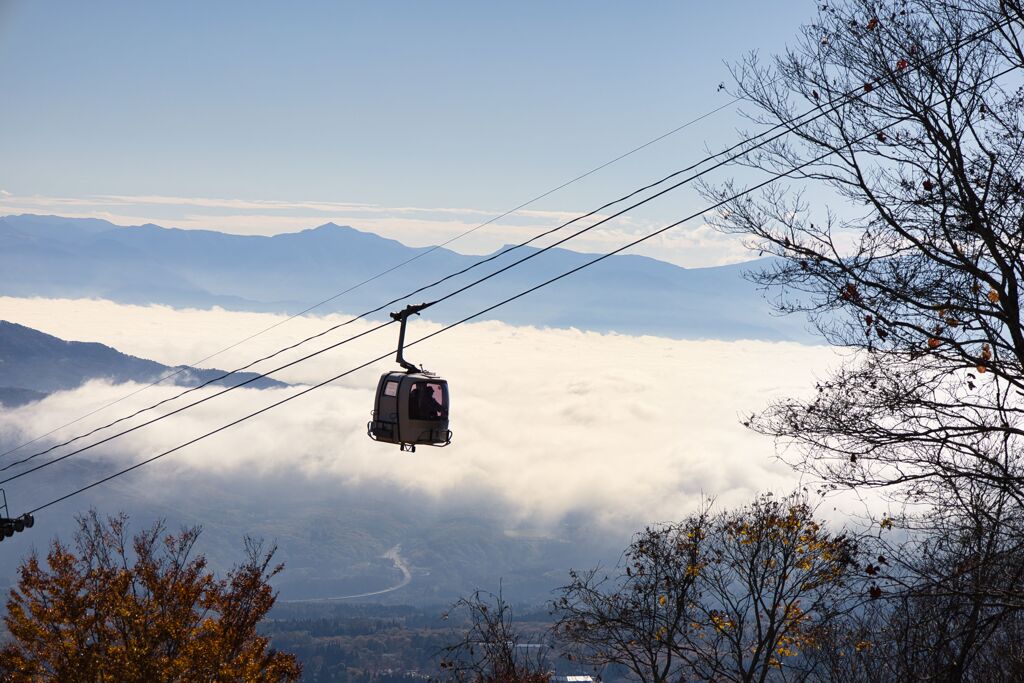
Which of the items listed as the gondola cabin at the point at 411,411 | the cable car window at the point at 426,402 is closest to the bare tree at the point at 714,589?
the gondola cabin at the point at 411,411

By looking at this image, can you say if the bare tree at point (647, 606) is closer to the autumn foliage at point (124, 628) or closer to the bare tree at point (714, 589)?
the bare tree at point (714, 589)

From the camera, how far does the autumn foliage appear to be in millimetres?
22484

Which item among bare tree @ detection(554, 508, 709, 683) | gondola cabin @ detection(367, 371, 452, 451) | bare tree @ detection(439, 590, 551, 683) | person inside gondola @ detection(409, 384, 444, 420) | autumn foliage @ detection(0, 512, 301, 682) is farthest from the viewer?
autumn foliage @ detection(0, 512, 301, 682)

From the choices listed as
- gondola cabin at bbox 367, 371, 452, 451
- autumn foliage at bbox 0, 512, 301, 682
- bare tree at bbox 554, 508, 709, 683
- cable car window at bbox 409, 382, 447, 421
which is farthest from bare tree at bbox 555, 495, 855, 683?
autumn foliage at bbox 0, 512, 301, 682

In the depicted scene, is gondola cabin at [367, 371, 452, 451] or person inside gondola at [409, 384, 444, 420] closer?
gondola cabin at [367, 371, 452, 451]

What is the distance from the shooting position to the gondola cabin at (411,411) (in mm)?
21344

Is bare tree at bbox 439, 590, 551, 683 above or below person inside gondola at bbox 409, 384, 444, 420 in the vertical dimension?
→ below

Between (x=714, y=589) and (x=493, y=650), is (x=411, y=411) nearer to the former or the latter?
(x=493, y=650)

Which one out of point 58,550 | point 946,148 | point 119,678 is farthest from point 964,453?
point 58,550

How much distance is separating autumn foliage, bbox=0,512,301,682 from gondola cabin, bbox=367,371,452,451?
7176 millimetres

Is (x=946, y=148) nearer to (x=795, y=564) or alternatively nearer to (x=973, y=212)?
(x=973, y=212)

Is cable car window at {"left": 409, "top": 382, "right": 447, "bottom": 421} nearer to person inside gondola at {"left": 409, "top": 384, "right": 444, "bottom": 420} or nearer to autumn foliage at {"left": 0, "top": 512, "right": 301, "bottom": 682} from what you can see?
person inside gondola at {"left": 409, "top": 384, "right": 444, "bottom": 420}

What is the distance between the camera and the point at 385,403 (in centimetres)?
2183

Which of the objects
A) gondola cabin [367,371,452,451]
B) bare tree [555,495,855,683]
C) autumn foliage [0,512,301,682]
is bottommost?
autumn foliage [0,512,301,682]
